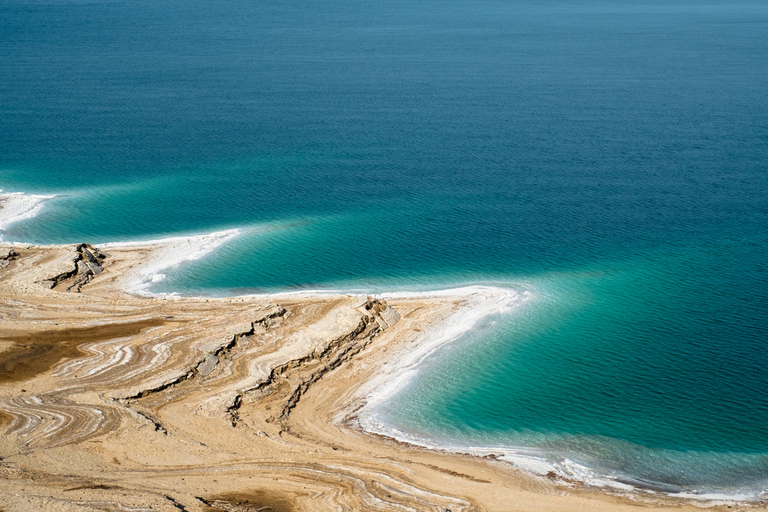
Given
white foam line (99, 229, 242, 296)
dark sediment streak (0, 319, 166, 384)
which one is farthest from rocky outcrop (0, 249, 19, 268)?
dark sediment streak (0, 319, 166, 384)

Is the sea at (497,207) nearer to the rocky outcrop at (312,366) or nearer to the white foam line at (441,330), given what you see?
the white foam line at (441,330)

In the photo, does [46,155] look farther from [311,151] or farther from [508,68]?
[508,68]

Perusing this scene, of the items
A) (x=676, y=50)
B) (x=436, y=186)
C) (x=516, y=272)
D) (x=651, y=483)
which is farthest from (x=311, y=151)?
(x=676, y=50)

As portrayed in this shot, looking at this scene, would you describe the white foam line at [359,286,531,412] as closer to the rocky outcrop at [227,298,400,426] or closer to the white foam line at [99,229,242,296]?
the rocky outcrop at [227,298,400,426]

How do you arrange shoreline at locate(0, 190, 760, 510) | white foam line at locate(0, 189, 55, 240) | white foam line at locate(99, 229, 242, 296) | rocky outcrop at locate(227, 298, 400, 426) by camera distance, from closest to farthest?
shoreline at locate(0, 190, 760, 510)
rocky outcrop at locate(227, 298, 400, 426)
white foam line at locate(99, 229, 242, 296)
white foam line at locate(0, 189, 55, 240)

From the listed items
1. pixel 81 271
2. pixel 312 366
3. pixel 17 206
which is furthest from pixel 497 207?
pixel 17 206
